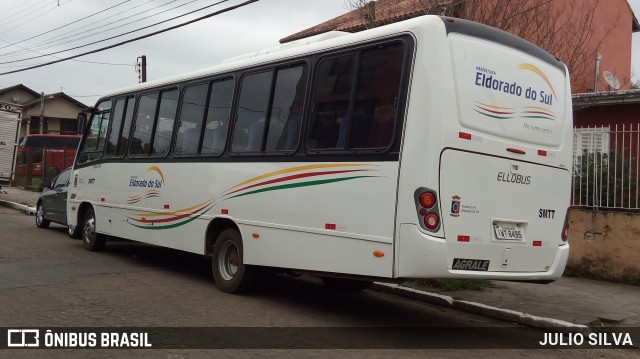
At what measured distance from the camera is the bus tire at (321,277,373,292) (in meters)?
8.02

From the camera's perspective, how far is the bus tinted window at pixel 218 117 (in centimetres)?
766

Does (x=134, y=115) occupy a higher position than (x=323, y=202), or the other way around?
(x=134, y=115)

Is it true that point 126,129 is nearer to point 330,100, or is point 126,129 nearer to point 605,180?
point 330,100

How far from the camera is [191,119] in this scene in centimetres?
834

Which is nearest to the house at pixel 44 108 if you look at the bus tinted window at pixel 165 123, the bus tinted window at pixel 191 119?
the bus tinted window at pixel 165 123

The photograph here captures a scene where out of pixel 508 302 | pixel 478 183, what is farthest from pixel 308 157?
pixel 508 302

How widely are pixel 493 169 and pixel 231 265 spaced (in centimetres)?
370

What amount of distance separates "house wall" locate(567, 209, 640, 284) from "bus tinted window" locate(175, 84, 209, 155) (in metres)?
6.50

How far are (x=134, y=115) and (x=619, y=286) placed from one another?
842 cm

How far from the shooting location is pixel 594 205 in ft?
31.7

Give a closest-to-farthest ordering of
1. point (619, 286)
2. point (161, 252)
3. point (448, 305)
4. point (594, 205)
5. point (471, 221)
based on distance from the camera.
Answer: point (471, 221) < point (448, 305) < point (619, 286) < point (594, 205) < point (161, 252)

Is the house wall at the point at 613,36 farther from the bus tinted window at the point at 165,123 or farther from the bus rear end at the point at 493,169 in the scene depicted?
the bus tinted window at the point at 165,123

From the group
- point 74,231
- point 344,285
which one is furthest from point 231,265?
point 74,231

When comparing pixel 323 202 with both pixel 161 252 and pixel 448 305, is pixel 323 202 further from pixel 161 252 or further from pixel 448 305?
pixel 161 252
